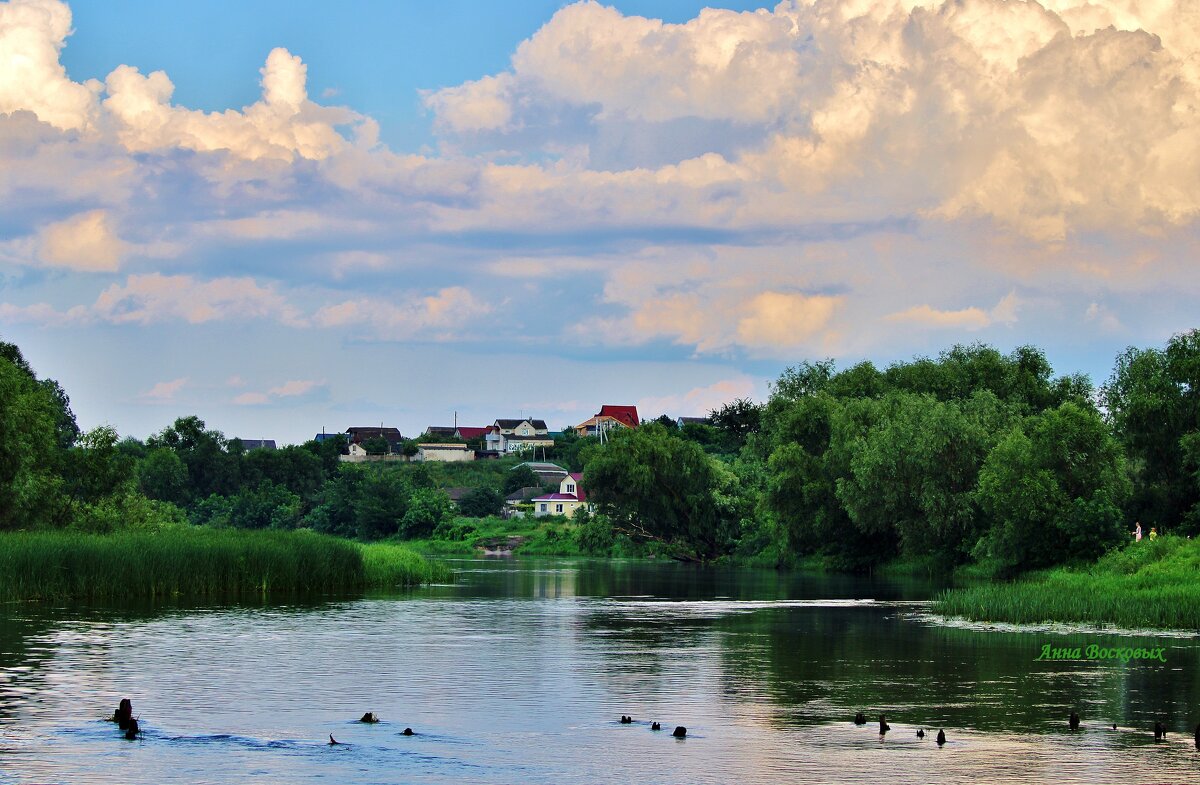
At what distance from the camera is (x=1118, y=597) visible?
51.7 metres

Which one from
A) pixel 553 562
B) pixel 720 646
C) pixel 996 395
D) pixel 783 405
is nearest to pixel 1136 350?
pixel 996 395

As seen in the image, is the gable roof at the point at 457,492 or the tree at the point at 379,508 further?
the gable roof at the point at 457,492

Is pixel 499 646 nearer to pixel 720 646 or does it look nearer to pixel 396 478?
pixel 720 646

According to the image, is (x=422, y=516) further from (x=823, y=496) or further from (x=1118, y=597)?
(x=1118, y=597)

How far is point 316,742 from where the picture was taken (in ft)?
88.9

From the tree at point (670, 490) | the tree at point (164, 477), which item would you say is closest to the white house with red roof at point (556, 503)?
the tree at point (164, 477)

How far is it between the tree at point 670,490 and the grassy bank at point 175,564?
51.5m

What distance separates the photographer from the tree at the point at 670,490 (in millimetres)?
122312

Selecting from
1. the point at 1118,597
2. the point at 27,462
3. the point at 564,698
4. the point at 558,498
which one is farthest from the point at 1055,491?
the point at 558,498

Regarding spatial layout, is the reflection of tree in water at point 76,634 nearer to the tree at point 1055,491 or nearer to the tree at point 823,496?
the tree at point 1055,491

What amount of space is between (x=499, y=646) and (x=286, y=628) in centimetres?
857

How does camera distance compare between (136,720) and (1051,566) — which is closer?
(136,720)

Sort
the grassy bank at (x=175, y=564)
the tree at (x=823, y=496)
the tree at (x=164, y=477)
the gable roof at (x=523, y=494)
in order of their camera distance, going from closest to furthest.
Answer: the grassy bank at (x=175, y=564) → the tree at (x=823, y=496) → the tree at (x=164, y=477) → the gable roof at (x=523, y=494)

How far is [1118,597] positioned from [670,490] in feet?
243
